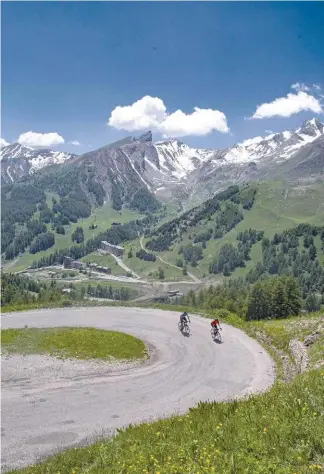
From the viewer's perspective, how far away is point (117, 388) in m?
28.7

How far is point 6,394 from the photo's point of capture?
26.5m

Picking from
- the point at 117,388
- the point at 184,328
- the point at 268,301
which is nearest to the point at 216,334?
the point at 184,328

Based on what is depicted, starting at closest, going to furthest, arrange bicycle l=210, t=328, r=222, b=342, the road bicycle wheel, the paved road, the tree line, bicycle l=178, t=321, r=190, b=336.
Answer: the paved road → bicycle l=210, t=328, r=222, b=342 → the road bicycle wheel → bicycle l=178, t=321, r=190, b=336 → the tree line

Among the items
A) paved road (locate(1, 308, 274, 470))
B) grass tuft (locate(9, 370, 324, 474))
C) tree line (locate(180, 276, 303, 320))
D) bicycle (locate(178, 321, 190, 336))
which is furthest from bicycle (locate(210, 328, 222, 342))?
tree line (locate(180, 276, 303, 320))

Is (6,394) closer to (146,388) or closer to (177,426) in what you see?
(146,388)

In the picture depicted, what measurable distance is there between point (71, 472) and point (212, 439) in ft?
16.8

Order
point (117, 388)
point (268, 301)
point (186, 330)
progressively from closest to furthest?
point (117, 388) → point (186, 330) → point (268, 301)

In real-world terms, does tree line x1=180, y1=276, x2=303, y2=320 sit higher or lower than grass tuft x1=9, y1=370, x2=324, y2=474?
lower

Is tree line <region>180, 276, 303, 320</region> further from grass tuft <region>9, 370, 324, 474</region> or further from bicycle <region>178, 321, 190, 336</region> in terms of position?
grass tuft <region>9, 370, 324, 474</region>

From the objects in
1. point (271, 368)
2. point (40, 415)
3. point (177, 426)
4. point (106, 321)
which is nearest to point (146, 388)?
point (40, 415)

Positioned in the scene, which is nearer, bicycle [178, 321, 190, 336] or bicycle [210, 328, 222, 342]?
bicycle [210, 328, 222, 342]

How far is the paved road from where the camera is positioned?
2169 centimetres

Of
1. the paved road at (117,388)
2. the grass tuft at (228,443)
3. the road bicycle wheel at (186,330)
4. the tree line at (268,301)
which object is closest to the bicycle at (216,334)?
the paved road at (117,388)

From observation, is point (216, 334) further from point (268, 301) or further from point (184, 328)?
point (268, 301)
